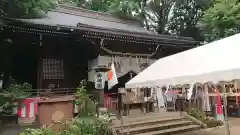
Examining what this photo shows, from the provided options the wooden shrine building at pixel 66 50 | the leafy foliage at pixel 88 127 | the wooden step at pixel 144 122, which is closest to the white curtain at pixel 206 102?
the wooden step at pixel 144 122

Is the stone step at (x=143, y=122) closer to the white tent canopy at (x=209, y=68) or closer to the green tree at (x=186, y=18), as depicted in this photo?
the white tent canopy at (x=209, y=68)

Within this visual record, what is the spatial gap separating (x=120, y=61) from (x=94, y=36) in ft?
7.14

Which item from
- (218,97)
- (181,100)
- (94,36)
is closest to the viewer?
(94,36)

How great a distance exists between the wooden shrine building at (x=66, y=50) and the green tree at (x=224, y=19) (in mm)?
1888

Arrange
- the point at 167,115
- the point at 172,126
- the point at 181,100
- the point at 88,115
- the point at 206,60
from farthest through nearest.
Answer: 1. the point at 181,100
2. the point at 167,115
3. the point at 172,126
4. the point at 88,115
5. the point at 206,60

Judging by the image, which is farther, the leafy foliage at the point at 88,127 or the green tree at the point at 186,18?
the green tree at the point at 186,18

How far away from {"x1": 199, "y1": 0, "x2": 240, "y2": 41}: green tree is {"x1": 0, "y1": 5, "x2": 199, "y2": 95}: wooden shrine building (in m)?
1.89

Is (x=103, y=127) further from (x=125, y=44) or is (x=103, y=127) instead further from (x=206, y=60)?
(x=125, y=44)

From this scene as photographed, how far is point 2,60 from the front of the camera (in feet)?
33.0

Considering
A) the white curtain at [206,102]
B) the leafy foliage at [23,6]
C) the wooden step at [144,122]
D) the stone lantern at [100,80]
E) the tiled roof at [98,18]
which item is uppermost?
the tiled roof at [98,18]

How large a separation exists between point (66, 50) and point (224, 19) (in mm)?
8219

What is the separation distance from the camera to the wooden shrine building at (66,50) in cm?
952

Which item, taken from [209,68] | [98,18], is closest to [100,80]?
[209,68]

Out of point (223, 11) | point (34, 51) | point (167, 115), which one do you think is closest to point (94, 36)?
point (34, 51)
